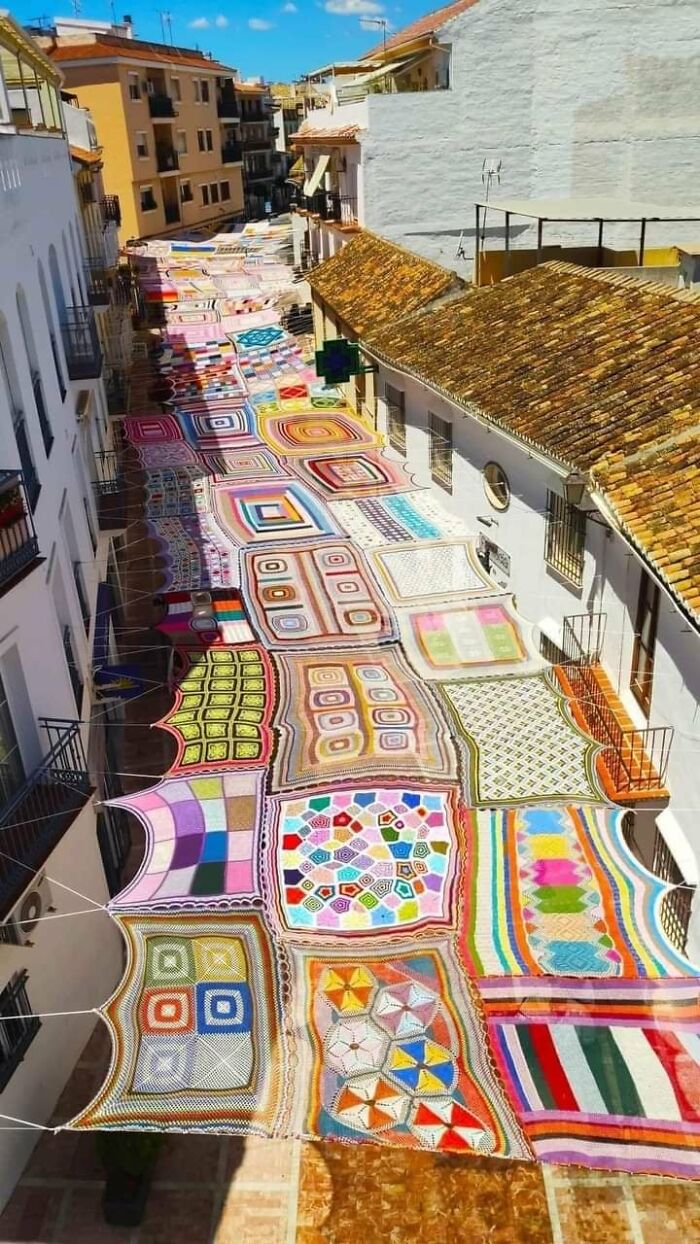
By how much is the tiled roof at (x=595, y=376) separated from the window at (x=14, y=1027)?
666cm

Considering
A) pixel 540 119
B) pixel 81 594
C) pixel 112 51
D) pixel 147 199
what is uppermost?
pixel 112 51

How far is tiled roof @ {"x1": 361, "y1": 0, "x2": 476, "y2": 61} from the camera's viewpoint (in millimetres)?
23734

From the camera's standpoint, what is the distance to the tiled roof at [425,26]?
77.9ft

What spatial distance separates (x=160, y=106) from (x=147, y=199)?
14.2 feet

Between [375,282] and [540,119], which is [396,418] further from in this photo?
[540,119]

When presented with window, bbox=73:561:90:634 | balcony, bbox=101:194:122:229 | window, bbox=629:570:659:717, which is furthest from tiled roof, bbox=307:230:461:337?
window, bbox=629:570:659:717

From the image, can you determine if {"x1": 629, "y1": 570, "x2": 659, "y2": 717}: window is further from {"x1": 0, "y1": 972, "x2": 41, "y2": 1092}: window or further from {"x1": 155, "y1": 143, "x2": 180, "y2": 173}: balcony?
{"x1": 155, "y1": 143, "x2": 180, "y2": 173}: balcony

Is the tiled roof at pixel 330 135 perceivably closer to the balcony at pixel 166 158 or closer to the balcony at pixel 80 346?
the balcony at pixel 80 346

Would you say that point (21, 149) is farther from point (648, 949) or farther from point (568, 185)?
point (568, 185)

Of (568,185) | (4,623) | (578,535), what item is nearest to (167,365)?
(568,185)

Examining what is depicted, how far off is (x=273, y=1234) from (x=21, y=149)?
1164cm

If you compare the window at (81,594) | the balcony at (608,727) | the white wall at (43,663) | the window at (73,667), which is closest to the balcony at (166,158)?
the white wall at (43,663)

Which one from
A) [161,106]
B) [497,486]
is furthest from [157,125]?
[497,486]

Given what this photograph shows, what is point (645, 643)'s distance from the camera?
10172 mm
